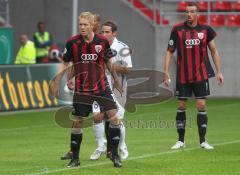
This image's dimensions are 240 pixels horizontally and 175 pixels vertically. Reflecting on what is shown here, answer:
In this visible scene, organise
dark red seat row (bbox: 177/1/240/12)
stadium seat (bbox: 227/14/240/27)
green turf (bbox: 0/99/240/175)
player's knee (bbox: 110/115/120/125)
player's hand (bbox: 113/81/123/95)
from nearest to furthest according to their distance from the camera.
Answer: green turf (bbox: 0/99/240/175) < player's knee (bbox: 110/115/120/125) < player's hand (bbox: 113/81/123/95) < stadium seat (bbox: 227/14/240/27) < dark red seat row (bbox: 177/1/240/12)

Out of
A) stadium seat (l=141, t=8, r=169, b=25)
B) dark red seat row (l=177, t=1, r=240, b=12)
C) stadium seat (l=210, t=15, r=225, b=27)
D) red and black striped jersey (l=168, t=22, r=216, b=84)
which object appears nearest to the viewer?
red and black striped jersey (l=168, t=22, r=216, b=84)

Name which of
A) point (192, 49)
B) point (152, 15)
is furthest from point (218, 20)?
point (192, 49)

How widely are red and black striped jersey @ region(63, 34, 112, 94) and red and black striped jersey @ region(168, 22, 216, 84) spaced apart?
101 inches

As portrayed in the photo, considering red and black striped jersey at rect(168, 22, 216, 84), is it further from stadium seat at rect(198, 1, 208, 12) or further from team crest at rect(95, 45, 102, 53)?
stadium seat at rect(198, 1, 208, 12)

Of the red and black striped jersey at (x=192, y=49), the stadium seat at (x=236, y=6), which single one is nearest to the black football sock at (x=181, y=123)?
the red and black striped jersey at (x=192, y=49)

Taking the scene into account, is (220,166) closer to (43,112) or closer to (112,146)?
(112,146)

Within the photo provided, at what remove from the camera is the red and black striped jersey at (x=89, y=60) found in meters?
12.7

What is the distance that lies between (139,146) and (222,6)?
49.3ft

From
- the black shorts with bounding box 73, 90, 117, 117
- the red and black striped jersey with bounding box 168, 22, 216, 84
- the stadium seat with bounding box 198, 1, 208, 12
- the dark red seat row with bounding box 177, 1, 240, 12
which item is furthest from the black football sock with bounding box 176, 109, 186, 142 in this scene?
the stadium seat with bounding box 198, 1, 208, 12

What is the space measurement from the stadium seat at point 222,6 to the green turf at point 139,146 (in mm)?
6513

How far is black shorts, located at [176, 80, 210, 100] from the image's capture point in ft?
49.9

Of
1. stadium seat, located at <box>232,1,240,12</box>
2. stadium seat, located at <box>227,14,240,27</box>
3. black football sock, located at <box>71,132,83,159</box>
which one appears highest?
stadium seat, located at <box>232,1,240,12</box>

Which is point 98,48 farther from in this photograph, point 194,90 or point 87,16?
point 194,90

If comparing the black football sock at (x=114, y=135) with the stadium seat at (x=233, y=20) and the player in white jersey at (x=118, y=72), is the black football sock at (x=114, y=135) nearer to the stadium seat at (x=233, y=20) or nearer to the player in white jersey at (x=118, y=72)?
the player in white jersey at (x=118, y=72)
